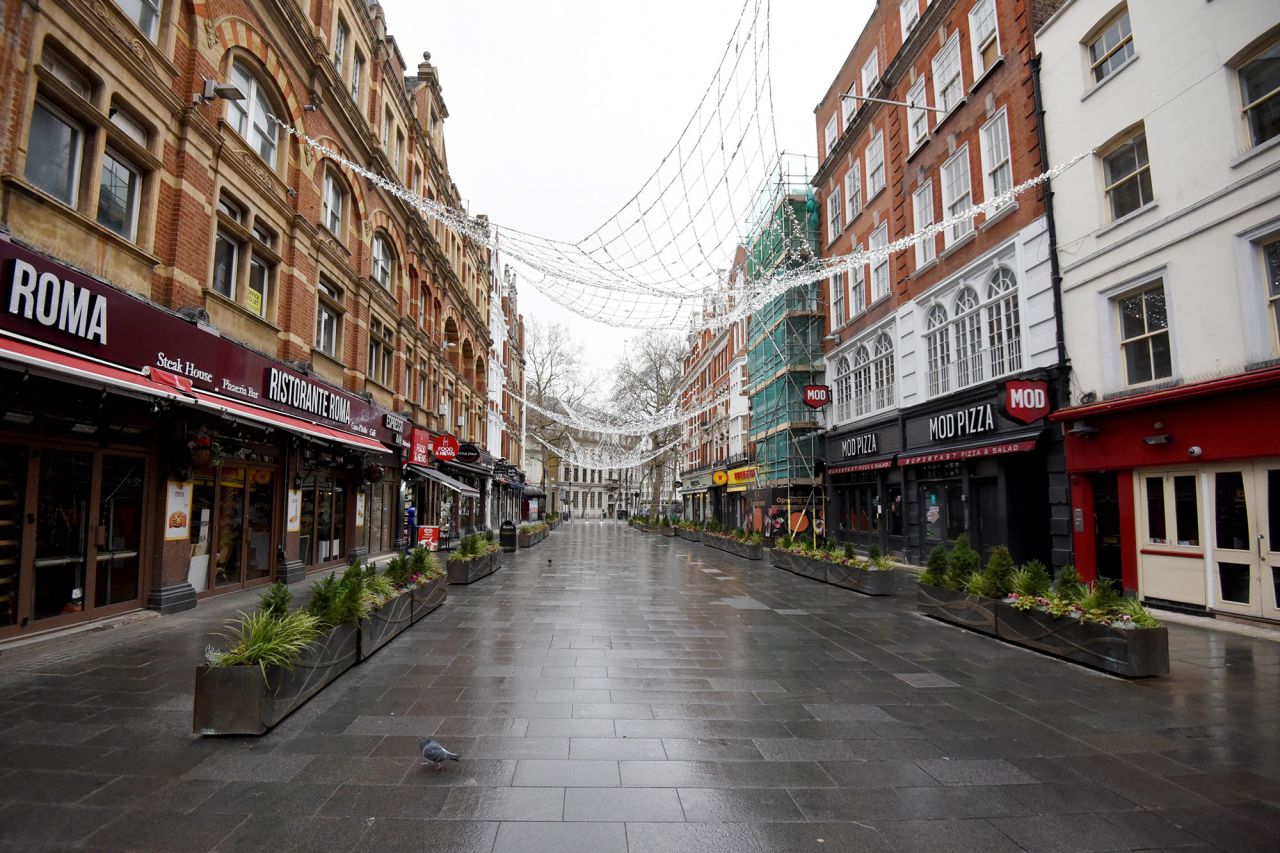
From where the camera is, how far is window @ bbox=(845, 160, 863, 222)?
21.9 meters

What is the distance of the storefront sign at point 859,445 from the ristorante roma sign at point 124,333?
16.2 meters

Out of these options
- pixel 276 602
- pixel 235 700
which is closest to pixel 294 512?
pixel 276 602

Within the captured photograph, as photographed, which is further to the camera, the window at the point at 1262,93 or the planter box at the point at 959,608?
the window at the point at 1262,93

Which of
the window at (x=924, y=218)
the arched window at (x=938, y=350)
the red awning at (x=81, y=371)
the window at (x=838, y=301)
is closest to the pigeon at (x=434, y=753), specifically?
the red awning at (x=81, y=371)

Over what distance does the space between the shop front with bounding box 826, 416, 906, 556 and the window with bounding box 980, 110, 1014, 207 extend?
6.91 meters

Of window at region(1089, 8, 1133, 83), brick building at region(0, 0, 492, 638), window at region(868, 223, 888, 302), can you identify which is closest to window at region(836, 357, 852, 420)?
window at region(868, 223, 888, 302)

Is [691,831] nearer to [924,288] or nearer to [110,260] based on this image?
[110,260]

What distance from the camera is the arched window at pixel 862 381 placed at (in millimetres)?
21344

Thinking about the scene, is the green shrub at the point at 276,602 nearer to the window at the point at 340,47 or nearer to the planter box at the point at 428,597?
the planter box at the point at 428,597

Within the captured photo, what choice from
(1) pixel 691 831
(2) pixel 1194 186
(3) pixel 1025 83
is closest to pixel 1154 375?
(2) pixel 1194 186

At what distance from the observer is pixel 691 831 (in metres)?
3.54

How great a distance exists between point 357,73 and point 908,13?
16017mm

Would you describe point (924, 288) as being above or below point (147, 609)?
above

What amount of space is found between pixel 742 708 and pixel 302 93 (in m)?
15.1
